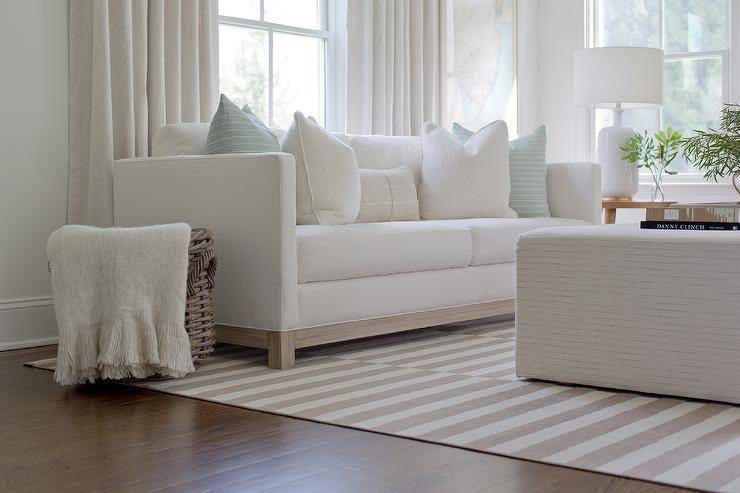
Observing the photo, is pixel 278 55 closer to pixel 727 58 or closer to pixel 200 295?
pixel 200 295

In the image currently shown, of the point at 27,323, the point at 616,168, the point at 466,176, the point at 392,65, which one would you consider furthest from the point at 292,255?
the point at 616,168

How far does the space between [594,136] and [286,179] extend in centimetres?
364

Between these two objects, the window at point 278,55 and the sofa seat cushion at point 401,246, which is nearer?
the sofa seat cushion at point 401,246

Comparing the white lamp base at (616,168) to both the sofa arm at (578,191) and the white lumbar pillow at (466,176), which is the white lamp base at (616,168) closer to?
the sofa arm at (578,191)

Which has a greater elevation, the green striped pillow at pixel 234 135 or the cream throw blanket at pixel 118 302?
the green striped pillow at pixel 234 135

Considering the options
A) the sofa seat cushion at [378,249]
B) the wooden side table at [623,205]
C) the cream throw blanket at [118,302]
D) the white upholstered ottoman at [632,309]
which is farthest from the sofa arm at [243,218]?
the wooden side table at [623,205]

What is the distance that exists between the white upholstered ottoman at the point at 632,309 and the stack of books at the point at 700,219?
8 centimetres

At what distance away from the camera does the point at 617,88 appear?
5.16 metres

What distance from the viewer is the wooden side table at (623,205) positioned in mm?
4914

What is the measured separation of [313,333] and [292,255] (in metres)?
0.29

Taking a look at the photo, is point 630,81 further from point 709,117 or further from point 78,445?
point 78,445

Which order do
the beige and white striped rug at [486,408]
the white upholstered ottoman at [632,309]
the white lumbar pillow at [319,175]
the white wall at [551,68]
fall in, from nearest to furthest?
the beige and white striped rug at [486,408]
the white upholstered ottoman at [632,309]
the white lumbar pillow at [319,175]
the white wall at [551,68]

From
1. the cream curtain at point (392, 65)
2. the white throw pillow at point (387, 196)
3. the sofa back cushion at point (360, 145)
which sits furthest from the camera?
the cream curtain at point (392, 65)

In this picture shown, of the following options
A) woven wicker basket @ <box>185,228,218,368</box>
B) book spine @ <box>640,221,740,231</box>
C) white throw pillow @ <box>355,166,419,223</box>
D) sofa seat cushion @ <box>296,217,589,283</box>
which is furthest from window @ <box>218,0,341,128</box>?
book spine @ <box>640,221,740,231</box>
